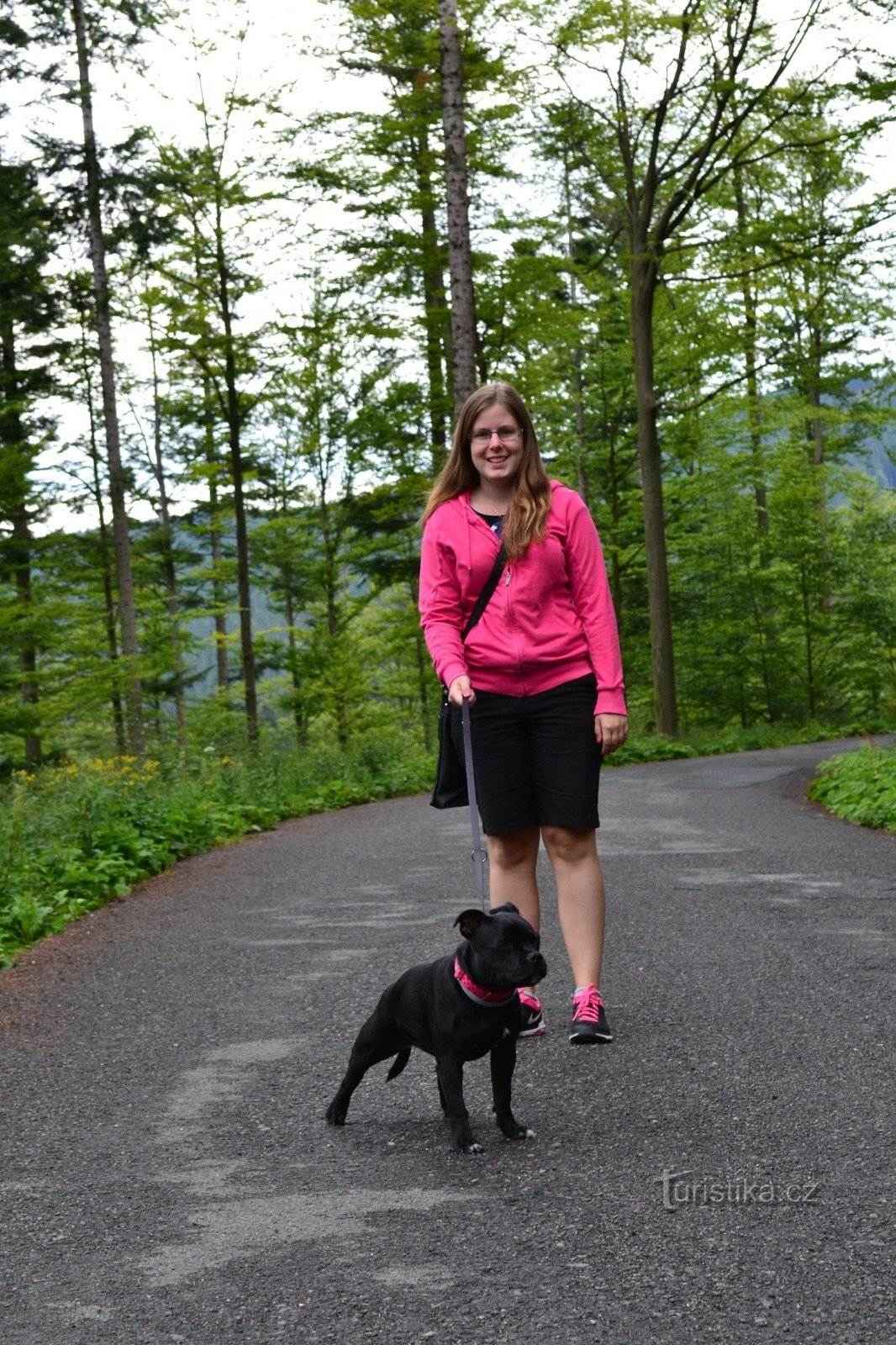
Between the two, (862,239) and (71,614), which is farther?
(71,614)

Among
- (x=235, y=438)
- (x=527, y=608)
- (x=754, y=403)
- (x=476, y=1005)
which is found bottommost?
(x=476, y=1005)

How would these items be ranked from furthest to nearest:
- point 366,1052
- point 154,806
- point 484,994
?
point 154,806 < point 366,1052 < point 484,994

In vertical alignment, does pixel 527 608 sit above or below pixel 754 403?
below

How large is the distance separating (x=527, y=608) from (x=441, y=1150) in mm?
1803

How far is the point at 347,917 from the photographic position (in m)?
7.50

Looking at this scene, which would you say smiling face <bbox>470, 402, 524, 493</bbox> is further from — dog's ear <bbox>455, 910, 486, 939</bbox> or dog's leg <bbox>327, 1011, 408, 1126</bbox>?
dog's leg <bbox>327, 1011, 408, 1126</bbox>

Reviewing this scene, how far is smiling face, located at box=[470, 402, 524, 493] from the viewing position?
445cm

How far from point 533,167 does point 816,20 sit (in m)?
4.84

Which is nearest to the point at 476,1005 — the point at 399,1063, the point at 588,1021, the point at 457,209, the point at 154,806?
the point at 399,1063

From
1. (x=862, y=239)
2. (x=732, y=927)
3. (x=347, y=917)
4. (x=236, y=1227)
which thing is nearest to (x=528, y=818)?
(x=236, y=1227)

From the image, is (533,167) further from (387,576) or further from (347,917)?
(347,917)

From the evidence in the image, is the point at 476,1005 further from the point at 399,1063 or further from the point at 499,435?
the point at 499,435

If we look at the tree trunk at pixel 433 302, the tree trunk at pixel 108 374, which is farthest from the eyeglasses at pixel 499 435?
the tree trunk at pixel 108 374

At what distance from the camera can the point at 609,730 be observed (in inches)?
175
